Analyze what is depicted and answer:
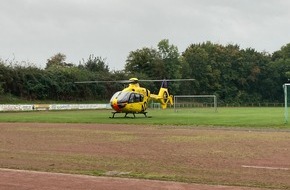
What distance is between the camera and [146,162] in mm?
14398

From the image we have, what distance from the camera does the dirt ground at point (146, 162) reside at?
10789mm

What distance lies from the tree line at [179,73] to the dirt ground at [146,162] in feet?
195

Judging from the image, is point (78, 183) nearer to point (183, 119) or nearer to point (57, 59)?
point (183, 119)

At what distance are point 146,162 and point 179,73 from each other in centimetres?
9745

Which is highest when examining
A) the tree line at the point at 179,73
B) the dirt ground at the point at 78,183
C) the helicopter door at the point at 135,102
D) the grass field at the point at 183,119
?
the tree line at the point at 179,73

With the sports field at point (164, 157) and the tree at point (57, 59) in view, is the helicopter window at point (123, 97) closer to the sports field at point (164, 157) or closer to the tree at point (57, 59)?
the sports field at point (164, 157)

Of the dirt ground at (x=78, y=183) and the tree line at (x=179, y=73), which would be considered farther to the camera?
the tree line at (x=179, y=73)

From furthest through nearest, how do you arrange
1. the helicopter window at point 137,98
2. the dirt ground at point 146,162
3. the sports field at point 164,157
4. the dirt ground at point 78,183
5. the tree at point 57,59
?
the tree at point 57,59
the helicopter window at point 137,98
the sports field at point 164,157
the dirt ground at point 146,162
the dirt ground at point 78,183

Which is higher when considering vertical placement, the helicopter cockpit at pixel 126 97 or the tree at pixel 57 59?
the tree at pixel 57 59

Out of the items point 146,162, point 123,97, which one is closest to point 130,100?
point 123,97

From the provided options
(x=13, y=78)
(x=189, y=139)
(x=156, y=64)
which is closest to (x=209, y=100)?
(x=156, y=64)

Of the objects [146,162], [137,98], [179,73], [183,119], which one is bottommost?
[146,162]

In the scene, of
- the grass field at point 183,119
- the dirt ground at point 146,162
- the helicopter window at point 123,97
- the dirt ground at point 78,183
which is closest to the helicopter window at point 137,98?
the helicopter window at point 123,97

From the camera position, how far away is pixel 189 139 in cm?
2166
